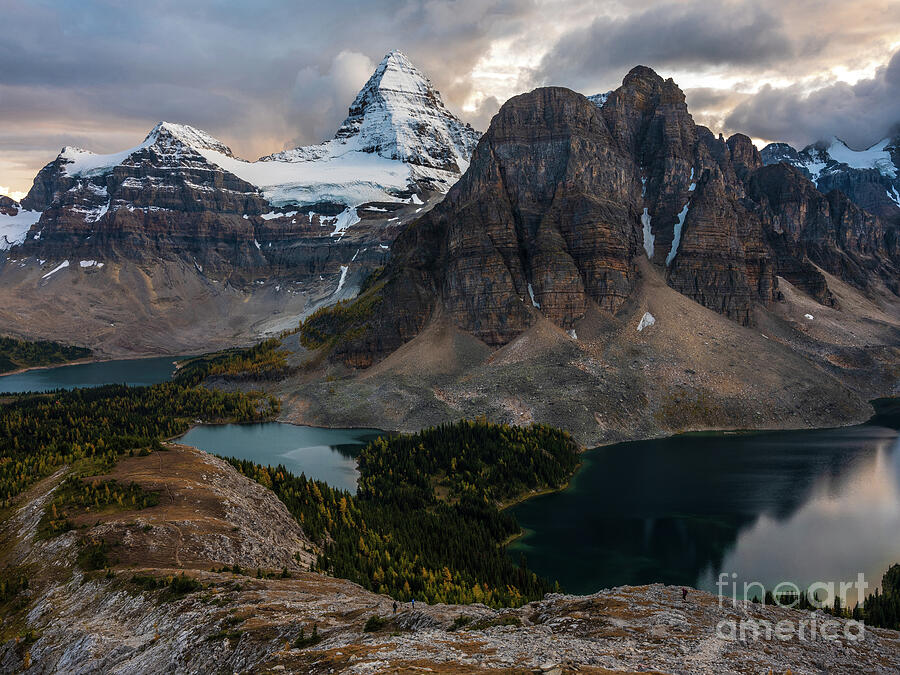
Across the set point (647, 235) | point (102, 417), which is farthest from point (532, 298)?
point (102, 417)

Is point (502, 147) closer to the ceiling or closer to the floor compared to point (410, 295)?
closer to the ceiling

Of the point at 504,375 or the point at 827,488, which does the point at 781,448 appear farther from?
the point at 504,375

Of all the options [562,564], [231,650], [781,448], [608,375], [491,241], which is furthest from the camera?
[491,241]

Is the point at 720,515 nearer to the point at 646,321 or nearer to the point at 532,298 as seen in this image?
the point at 646,321

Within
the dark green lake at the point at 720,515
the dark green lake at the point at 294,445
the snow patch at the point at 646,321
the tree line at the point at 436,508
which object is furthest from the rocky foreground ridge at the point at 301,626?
the snow patch at the point at 646,321

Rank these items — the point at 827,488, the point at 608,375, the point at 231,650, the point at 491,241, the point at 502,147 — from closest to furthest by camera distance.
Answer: the point at 231,650 < the point at 827,488 < the point at 608,375 < the point at 491,241 < the point at 502,147

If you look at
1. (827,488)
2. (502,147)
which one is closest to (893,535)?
(827,488)

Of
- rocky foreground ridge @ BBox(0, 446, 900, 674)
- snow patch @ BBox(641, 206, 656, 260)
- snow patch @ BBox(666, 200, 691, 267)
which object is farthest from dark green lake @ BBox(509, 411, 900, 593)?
snow patch @ BBox(641, 206, 656, 260)
